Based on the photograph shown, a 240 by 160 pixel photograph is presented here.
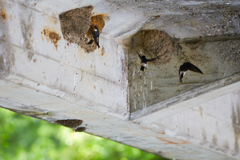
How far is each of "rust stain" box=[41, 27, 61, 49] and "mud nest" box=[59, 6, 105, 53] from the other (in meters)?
0.16

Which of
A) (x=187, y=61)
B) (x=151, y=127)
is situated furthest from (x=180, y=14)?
(x=151, y=127)

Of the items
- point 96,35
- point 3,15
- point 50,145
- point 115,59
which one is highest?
point 3,15

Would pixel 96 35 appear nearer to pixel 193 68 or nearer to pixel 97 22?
pixel 97 22

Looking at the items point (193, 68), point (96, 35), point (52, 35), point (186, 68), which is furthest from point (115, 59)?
point (52, 35)

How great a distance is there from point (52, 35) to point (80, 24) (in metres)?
0.53

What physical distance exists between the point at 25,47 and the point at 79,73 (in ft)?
3.31

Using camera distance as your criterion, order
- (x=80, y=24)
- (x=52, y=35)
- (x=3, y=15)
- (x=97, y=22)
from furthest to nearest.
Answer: (x=97, y=22)
(x=80, y=24)
(x=52, y=35)
(x=3, y=15)

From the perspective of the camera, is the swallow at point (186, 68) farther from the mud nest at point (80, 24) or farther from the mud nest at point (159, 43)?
the mud nest at point (80, 24)

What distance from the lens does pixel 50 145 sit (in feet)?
38.2

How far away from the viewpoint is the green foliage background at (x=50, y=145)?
1134 centimetres

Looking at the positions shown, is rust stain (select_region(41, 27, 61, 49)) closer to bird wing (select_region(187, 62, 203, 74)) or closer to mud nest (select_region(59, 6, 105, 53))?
mud nest (select_region(59, 6, 105, 53))

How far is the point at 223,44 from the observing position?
540 cm

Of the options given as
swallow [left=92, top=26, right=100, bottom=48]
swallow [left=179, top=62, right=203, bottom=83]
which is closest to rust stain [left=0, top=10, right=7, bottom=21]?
swallow [left=92, top=26, right=100, bottom=48]

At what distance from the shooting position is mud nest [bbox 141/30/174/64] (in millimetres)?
5812
